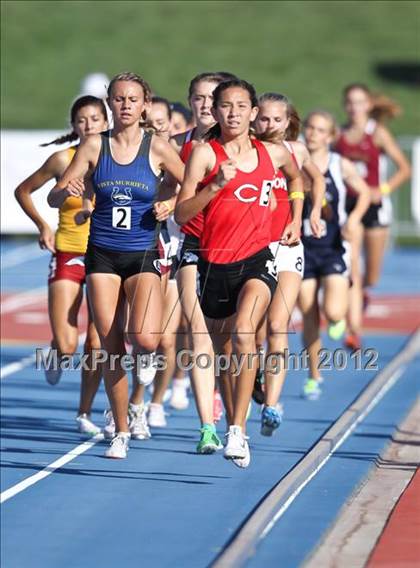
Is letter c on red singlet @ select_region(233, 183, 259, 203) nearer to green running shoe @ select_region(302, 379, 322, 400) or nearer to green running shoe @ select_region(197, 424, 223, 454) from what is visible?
green running shoe @ select_region(197, 424, 223, 454)

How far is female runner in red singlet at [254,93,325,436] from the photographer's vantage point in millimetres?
11242

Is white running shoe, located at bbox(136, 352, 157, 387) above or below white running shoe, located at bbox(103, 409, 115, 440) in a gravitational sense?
above

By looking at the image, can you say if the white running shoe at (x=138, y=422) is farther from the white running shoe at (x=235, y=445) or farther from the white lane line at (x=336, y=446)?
the white running shoe at (x=235, y=445)

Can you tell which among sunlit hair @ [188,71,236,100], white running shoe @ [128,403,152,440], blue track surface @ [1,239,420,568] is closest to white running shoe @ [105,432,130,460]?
blue track surface @ [1,239,420,568]

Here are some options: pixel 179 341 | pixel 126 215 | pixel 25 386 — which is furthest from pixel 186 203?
pixel 25 386

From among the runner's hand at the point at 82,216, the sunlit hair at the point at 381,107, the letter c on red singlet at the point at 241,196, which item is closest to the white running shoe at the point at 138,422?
the runner's hand at the point at 82,216

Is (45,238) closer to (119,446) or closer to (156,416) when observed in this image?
(119,446)

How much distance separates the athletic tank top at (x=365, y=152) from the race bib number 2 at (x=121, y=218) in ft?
26.5

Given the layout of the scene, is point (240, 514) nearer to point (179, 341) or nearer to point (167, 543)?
point (167, 543)

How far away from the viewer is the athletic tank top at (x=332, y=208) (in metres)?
14.8

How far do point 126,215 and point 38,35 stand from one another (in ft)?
112

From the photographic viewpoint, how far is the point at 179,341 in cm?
1337

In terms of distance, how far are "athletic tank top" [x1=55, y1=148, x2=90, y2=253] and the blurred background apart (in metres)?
25.7

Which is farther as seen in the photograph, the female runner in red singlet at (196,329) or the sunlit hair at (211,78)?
the sunlit hair at (211,78)
